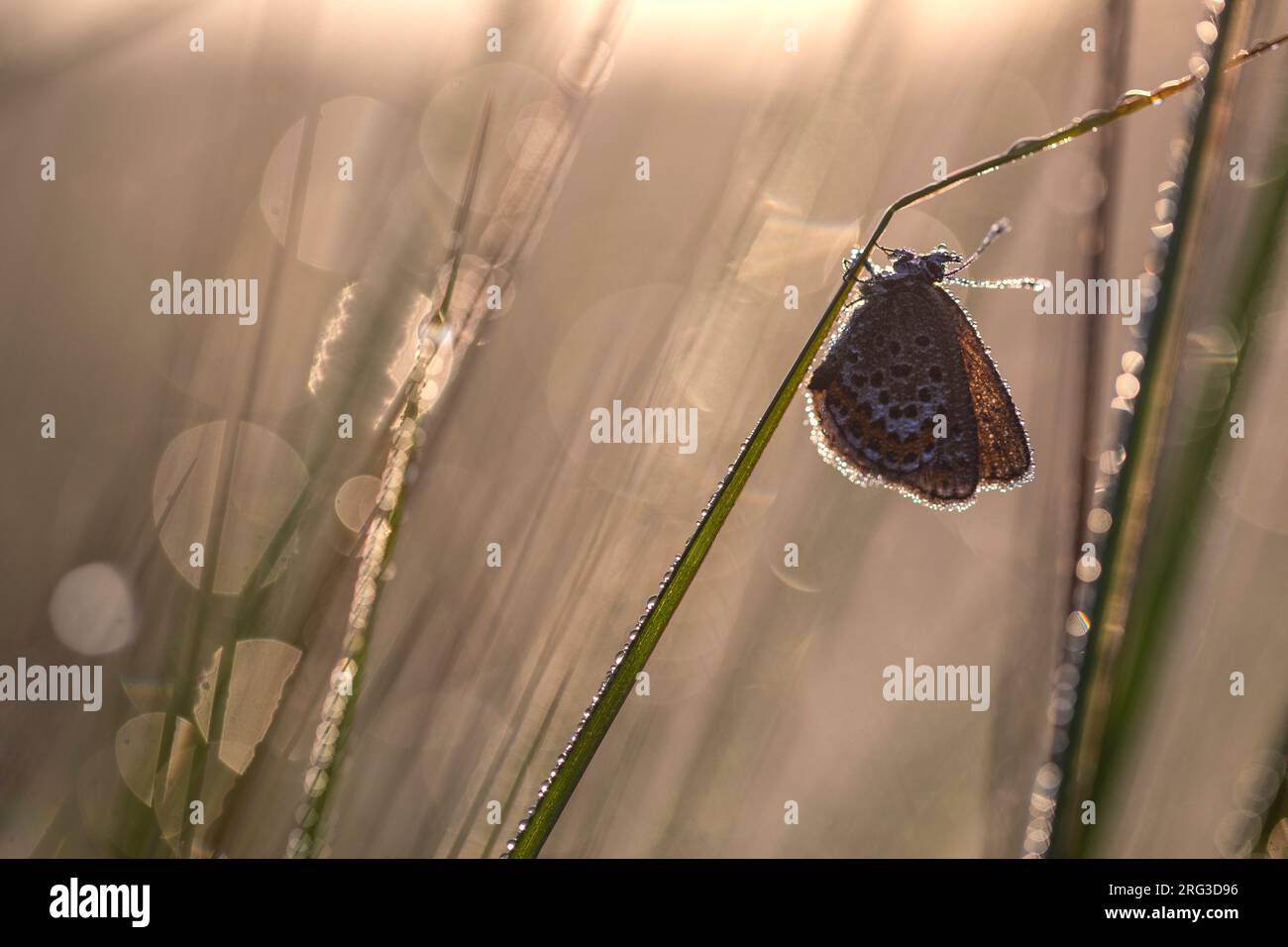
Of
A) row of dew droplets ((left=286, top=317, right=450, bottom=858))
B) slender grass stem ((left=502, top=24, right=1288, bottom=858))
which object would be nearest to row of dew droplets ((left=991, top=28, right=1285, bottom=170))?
slender grass stem ((left=502, top=24, right=1288, bottom=858))

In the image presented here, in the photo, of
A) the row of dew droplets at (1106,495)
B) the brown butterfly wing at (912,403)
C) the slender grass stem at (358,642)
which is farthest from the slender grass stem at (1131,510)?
the slender grass stem at (358,642)

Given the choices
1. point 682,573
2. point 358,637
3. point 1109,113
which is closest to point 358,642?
point 358,637

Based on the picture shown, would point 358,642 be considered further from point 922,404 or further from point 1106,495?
point 922,404

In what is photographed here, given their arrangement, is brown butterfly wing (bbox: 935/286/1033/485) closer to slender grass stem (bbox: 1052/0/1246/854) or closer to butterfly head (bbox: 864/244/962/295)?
butterfly head (bbox: 864/244/962/295)

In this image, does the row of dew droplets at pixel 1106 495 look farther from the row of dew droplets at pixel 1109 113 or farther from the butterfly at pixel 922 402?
the butterfly at pixel 922 402

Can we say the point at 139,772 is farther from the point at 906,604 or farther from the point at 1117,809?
the point at 906,604
